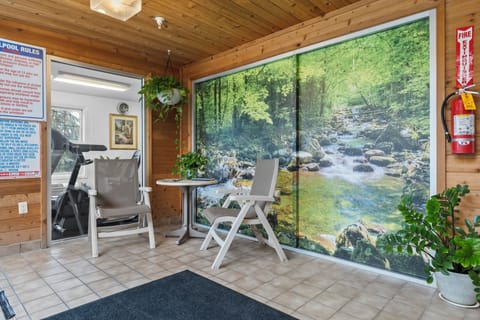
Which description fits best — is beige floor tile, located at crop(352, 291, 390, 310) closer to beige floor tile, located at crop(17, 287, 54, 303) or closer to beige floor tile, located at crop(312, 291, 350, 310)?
beige floor tile, located at crop(312, 291, 350, 310)

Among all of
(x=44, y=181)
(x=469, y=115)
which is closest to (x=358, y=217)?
(x=469, y=115)

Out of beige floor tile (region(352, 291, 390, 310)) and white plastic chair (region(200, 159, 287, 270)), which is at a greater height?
white plastic chair (region(200, 159, 287, 270))

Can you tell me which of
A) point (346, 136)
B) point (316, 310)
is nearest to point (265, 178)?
point (346, 136)

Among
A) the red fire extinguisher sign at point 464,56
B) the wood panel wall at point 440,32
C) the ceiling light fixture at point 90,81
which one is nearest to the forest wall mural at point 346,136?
the wood panel wall at point 440,32

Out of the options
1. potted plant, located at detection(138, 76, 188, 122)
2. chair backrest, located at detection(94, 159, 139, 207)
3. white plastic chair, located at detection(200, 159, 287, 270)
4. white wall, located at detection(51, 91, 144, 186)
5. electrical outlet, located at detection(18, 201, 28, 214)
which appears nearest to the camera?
white plastic chair, located at detection(200, 159, 287, 270)

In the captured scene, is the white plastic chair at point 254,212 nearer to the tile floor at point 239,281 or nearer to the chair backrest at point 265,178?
the chair backrest at point 265,178

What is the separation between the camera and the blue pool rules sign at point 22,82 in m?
2.88

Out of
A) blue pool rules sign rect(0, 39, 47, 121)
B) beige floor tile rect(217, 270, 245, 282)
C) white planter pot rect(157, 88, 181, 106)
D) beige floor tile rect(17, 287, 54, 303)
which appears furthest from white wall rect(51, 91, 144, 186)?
beige floor tile rect(217, 270, 245, 282)

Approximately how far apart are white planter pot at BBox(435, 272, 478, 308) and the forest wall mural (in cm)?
30

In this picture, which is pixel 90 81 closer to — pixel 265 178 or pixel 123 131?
pixel 123 131

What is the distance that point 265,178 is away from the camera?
2.98 meters

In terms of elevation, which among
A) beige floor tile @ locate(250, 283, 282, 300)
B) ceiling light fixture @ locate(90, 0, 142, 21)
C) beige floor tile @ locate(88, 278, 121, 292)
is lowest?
beige floor tile @ locate(250, 283, 282, 300)

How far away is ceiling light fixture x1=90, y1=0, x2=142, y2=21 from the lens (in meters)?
1.97

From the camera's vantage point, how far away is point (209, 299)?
1.99m
